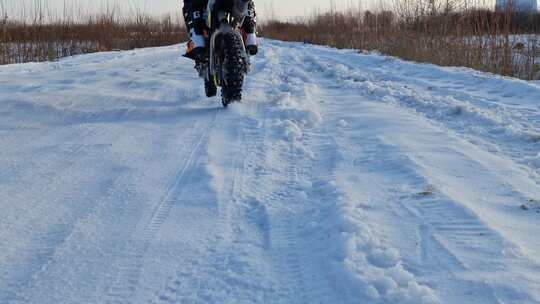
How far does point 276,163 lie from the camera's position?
8.77ft

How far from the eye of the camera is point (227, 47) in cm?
427

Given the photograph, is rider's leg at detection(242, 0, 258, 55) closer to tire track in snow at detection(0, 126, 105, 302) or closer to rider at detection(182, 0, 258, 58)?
rider at detection(182, 0, 258, 58)

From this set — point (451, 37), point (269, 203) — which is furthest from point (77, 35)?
point (269, 203)

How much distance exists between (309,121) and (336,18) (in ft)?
57.8

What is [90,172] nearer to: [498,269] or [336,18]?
[498,269]

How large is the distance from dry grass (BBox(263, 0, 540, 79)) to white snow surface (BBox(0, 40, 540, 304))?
3.24 meters

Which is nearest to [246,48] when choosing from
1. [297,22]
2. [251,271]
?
[251,271]

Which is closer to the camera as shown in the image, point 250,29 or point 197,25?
point 197,25

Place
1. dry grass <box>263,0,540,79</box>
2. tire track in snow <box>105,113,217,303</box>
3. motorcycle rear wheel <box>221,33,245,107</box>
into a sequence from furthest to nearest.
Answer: dry grass <box>263,0,540,79</box> < motorcycle rear wheel <box>221,33,245,107</box> < tire track in snow <box>105,113,217,303</box>

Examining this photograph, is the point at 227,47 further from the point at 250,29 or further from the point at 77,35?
the point at 77,35

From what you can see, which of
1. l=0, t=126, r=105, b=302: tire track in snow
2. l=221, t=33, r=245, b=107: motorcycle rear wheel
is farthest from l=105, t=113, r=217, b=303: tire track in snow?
l=221, t=33, r=245, b=107: motorcycle rear wheel

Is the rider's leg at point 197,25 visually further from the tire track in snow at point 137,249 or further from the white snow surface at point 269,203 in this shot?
the tire track in snow at point 137,249

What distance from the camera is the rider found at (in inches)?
181

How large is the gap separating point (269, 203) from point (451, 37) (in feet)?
24.5
